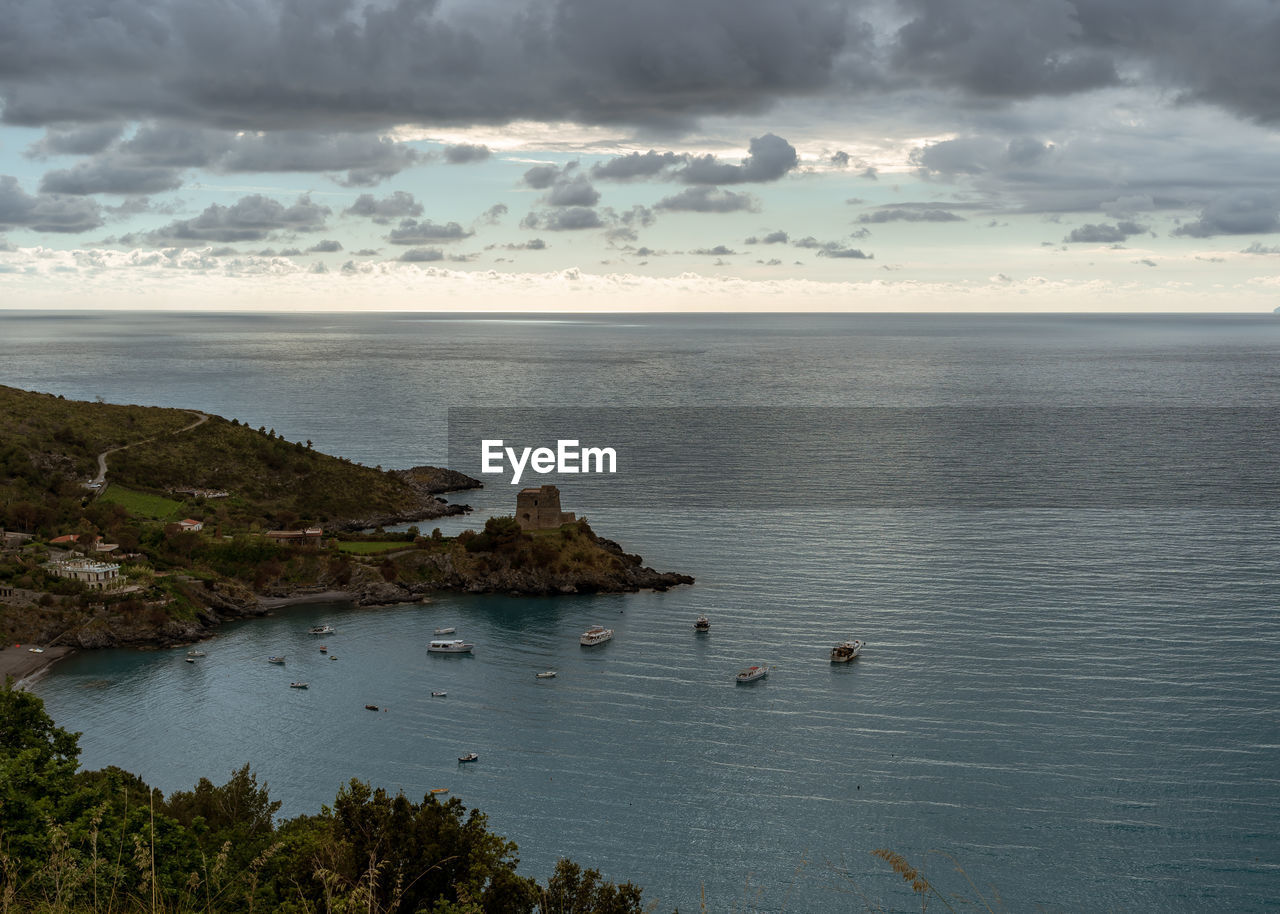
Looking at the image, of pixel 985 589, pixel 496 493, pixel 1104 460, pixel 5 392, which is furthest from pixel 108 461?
pixel 1104 460

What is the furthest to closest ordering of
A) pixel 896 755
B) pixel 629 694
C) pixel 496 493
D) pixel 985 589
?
1. pixel 496 493
2. pixel 985 589
3. pixel 629 694
4. pixel 896 755

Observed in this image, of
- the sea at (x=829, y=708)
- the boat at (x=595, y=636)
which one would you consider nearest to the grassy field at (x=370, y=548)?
the sea at (x=829, y=708)

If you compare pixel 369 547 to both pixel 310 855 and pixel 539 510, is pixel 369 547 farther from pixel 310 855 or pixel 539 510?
pixel 310 855

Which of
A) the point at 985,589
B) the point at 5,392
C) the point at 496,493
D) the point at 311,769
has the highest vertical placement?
the point at 5,392

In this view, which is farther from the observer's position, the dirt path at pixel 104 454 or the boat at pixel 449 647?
the dirt path at pixel 104 454

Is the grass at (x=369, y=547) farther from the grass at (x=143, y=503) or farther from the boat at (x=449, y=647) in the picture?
the boat at (x=449, y=647)

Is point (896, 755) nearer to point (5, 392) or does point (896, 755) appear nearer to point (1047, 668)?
point (1047, 668)
